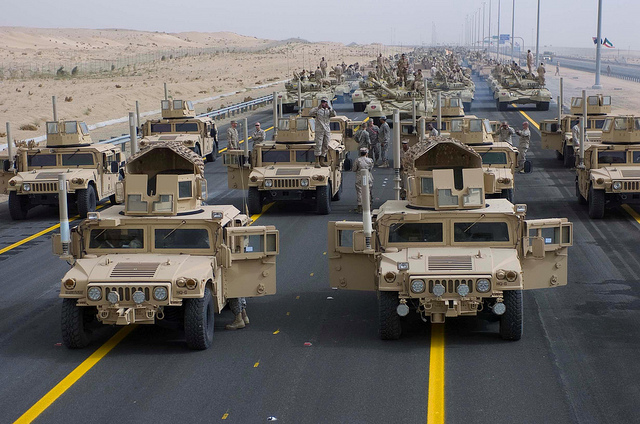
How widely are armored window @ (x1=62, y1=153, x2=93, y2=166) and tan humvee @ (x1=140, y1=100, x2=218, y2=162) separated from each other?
7.38m

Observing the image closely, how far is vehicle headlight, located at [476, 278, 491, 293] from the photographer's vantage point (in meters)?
11.1

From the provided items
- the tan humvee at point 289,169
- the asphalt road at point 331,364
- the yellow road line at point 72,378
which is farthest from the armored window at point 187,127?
the yellow road line at point 72,378

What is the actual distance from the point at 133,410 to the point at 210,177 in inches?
764

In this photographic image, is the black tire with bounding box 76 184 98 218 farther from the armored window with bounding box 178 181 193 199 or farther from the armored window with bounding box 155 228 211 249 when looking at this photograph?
the armored window with bounding box 155 228 211 249

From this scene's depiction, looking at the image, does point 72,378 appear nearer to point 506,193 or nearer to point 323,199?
point 323,199

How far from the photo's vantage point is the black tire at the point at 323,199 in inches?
837

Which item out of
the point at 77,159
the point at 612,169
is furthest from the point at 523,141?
the point at 77,159

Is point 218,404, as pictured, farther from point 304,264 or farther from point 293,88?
point 293,88

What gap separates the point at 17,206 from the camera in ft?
71.3

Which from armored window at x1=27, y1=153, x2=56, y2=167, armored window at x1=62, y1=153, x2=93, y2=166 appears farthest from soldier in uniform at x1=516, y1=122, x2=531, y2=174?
armored window at x1=27, y1=153, x2=56, y2=167

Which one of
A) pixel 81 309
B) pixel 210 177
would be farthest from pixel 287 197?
pixel 81 309

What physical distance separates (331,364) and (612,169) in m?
11.6

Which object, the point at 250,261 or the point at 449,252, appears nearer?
the point at 449,252

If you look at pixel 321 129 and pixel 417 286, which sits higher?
pixel 321 129
